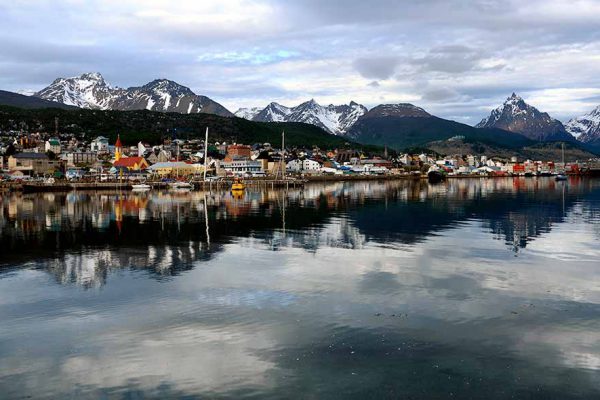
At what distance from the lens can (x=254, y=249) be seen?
3083 centimetres

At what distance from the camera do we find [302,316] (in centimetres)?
1698

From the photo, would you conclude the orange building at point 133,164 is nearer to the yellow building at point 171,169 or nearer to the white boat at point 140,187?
the yellow building at point 171,169

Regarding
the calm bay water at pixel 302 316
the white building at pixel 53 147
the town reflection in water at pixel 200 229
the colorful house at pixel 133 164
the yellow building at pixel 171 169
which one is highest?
the white building at pixel 53 147

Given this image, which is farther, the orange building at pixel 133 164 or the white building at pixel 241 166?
the white building at pixel 241 166

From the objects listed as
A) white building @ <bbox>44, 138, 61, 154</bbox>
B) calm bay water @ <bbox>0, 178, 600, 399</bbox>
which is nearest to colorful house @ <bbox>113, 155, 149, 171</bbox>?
white building @ <bbox>44, 138, 61, 154</bbox>

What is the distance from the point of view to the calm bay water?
39.9ft

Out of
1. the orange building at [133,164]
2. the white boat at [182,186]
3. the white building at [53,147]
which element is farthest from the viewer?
the white building at [53,147]

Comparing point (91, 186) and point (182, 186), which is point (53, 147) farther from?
point (182, 186)

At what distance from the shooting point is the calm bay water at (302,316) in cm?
1215

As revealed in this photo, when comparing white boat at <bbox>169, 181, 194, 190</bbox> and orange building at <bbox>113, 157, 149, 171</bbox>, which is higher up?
orange building at <bbox>113, 157, 149, 171</bbox>

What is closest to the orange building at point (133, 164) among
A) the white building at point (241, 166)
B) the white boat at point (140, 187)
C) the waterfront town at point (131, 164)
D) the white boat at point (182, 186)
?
the waterfront town at point (131, 164)

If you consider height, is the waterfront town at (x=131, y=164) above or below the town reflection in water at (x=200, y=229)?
above

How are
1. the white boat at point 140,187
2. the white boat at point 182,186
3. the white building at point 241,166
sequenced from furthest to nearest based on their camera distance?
1. the white building at point 241,166
2. the white boat at point 182,186
3. the white boat at point 140,187

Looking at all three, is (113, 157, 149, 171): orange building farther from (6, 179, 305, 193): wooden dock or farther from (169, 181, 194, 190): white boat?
(169, 181, 194, 190): white boat
